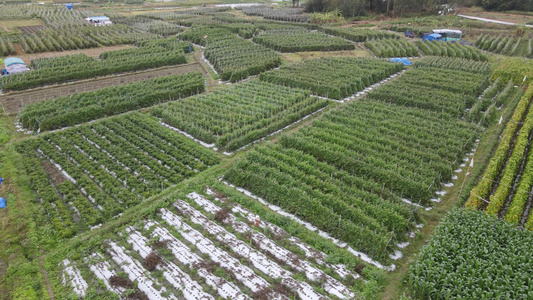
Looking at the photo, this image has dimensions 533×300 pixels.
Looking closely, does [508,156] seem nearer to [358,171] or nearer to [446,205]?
[446,205]

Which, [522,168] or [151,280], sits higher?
[522,168]

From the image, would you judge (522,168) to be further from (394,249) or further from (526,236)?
(394,249)

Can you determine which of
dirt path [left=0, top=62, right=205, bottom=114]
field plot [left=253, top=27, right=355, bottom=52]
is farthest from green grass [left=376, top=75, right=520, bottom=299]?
dirt path [left=0, top=62, right=205, bottom=114]

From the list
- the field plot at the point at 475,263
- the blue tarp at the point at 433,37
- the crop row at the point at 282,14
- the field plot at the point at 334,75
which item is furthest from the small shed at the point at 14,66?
the blue tarp at the point at 433,37

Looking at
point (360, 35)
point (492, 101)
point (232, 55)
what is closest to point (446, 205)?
point (492, 101)

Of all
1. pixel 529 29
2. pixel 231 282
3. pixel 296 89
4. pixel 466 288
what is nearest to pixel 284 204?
pixel 231 282

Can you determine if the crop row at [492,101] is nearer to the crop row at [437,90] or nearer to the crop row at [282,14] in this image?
the crop row at [437,90]
